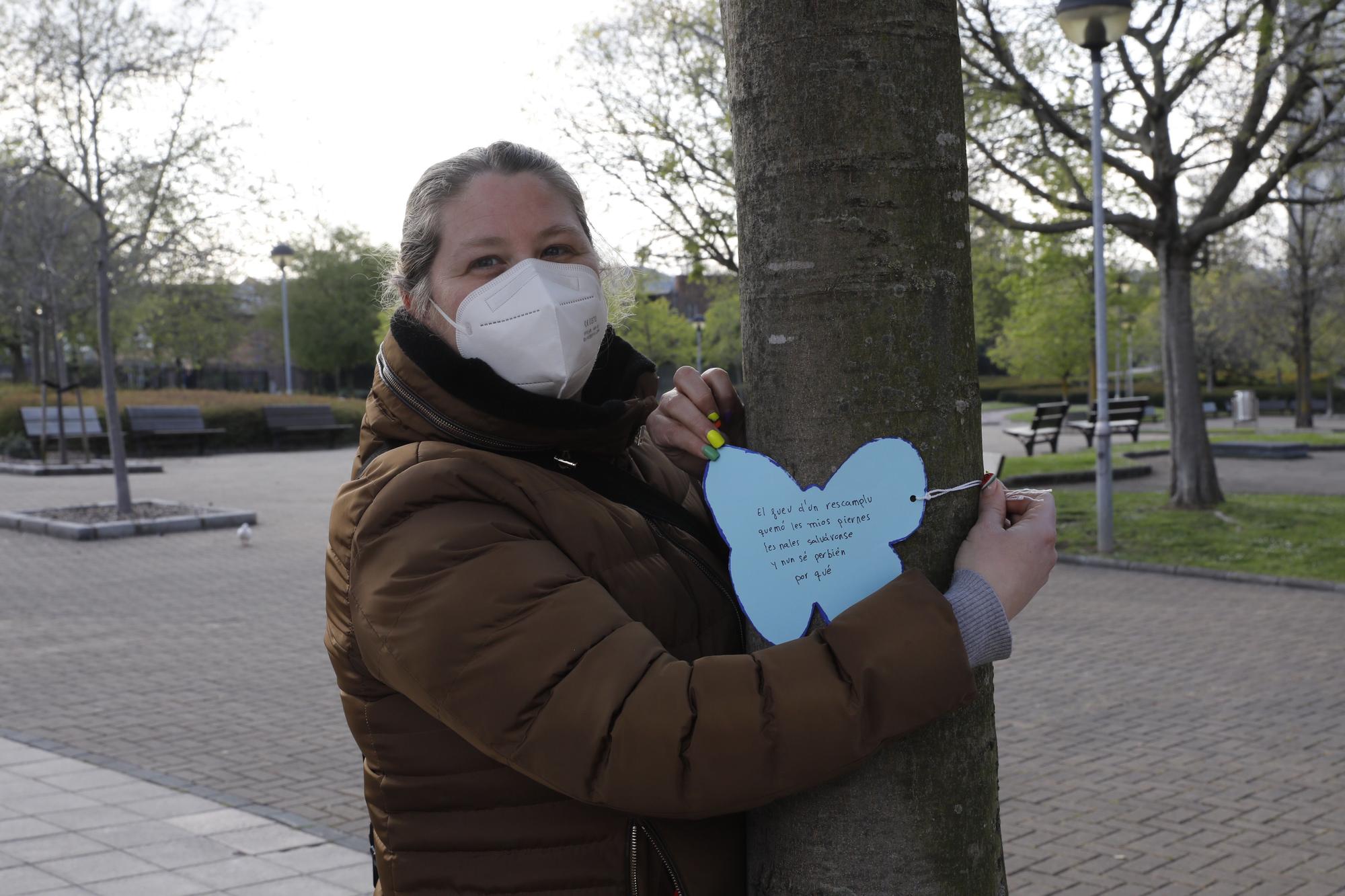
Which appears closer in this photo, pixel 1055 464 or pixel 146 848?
pixel 146 848

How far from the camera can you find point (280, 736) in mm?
6652

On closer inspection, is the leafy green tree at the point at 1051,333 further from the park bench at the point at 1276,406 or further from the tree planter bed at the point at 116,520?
the tree planter bed at the point at 116,520

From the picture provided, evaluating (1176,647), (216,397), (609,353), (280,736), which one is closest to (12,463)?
(216,397)

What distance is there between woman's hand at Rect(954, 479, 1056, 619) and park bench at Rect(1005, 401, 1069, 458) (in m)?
23.2

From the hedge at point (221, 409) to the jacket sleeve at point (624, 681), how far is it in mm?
29795

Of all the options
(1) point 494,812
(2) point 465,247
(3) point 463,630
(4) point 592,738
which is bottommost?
(1) point 494,812

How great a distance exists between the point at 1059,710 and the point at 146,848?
4.54 meters

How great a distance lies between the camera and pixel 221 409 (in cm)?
3262

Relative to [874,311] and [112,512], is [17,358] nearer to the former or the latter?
[112,512]

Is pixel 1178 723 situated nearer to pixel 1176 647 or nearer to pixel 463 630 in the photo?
pixel 1176 647

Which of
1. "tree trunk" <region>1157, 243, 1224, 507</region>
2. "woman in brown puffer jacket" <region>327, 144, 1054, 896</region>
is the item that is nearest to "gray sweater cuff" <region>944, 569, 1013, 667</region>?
"woman in brown puffer jacket" <region>327, 144, 1054, 896</region>

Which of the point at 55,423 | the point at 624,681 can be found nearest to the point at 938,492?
the point at 624,681

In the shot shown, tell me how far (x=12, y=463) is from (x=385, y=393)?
86.9 feet

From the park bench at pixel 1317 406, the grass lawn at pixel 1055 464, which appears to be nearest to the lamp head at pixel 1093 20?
the grass lawn at pixel 1055 464
